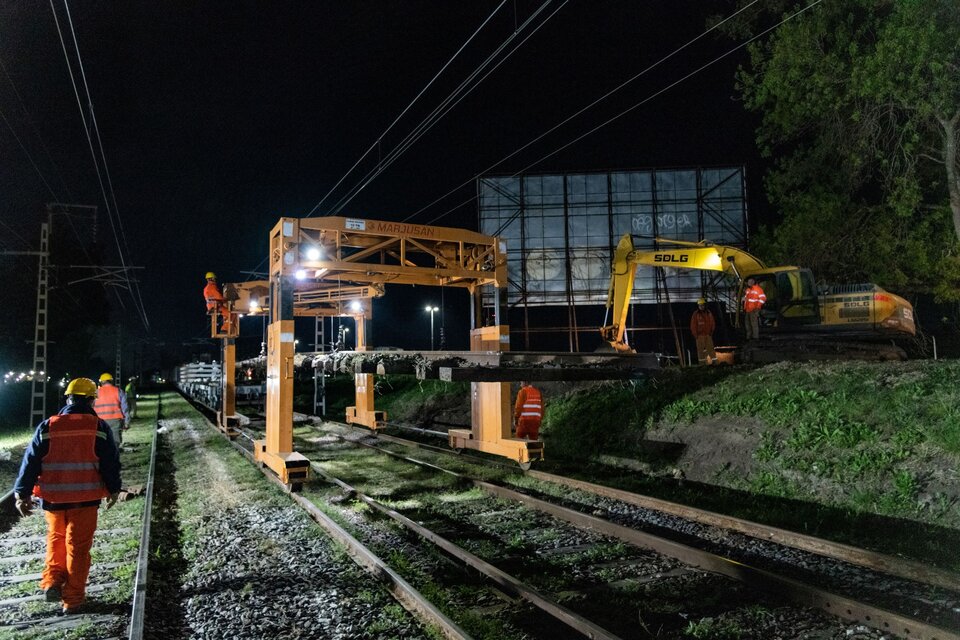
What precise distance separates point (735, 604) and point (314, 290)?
15231 millimetres

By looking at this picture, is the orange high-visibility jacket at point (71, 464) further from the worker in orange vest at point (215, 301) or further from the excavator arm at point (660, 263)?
the worker in orange vest at point (215, 301)

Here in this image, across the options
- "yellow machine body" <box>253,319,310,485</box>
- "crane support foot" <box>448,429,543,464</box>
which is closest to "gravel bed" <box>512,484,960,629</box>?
Answer: "crane support foot" <box>448,429,543,464</box>

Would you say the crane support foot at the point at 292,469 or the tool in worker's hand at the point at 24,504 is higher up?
the tool in worker's hand at the point at 24,504

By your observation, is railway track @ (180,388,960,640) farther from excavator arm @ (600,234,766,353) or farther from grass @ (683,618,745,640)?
excavator arm @ (600,234,766,353)

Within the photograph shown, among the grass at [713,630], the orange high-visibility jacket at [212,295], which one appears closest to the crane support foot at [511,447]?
the grass at [713,630]

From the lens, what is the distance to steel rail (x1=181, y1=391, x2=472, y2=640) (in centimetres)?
455

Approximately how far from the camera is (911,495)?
7340mm

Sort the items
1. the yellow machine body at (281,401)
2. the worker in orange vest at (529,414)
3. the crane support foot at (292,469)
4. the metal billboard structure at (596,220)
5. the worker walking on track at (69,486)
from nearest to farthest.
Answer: the worker walking on track at (69,486), the crane support foot at (292,469), the yellow machine body at (281,401), the worker in orange vest at (529,414), the metal billboard structure at (596,220)

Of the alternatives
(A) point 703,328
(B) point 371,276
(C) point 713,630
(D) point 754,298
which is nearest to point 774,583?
(C) point 713,630

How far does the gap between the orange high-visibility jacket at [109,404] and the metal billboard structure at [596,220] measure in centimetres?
1826

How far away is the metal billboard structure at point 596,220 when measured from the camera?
90.7ft

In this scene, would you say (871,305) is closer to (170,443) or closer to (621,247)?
(621,247)

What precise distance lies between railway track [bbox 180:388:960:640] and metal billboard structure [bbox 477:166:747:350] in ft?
65.0

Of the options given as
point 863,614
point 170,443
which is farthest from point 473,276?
point 170,443
